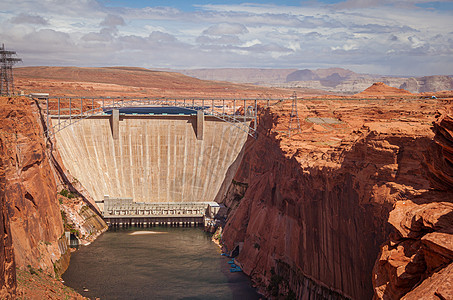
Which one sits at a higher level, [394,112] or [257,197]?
[394,112]

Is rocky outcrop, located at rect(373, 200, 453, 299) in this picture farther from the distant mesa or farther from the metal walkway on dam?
the distant mesa

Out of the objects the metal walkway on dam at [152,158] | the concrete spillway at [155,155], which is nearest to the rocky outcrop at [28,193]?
the metal walkway on dam at [152,158]

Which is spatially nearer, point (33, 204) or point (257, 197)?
point (33, 204)

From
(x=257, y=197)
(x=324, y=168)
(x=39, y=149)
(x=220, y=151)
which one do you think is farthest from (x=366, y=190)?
(x=220, y=151)

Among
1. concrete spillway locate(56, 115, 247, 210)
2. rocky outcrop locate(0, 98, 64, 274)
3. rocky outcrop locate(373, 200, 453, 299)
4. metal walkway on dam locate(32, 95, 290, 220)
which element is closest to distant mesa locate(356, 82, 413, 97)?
metal walkway on dam locate(32, 95, 290, 220)

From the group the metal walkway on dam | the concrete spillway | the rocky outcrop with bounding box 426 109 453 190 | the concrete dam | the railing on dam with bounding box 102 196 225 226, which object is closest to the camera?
the rocky outcrop with bounding box 426 109 453 190

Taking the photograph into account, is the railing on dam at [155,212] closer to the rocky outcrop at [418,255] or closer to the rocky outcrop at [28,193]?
the rocky outcrop at [28,193]

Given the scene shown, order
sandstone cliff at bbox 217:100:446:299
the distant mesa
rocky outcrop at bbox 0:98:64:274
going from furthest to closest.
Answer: the distant mesa, rocky outcrop at bbox 0:98:64:274, sandstone cliff at bbox 217:100:446:299

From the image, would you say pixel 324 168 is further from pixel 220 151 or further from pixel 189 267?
pixel 220 151
